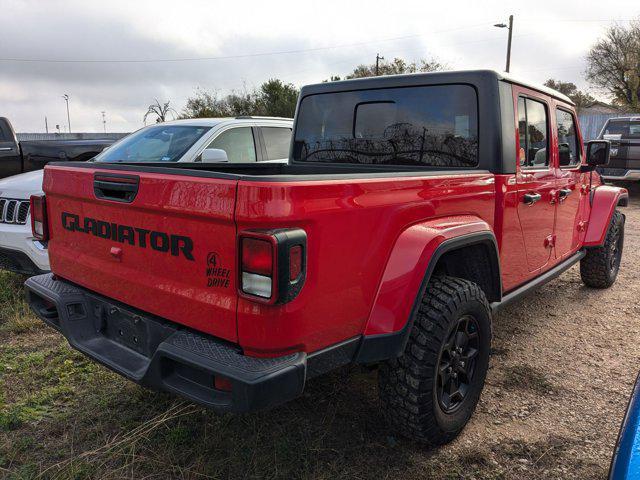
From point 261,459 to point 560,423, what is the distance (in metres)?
1.69

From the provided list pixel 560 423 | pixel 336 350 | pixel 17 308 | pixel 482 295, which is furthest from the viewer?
pixel 17 308

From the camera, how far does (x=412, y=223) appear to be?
91.1 inches

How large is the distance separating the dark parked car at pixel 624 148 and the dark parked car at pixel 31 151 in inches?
434

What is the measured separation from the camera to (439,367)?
252 cm

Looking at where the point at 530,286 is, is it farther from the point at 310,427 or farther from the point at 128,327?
the point at 128,327

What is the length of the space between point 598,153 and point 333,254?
3571 millimetres

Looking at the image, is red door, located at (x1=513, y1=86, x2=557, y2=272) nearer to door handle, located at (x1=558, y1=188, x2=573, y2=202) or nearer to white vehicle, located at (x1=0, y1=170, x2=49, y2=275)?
door handle, located at (x1=558, y1=188, x2=573, y2=202)

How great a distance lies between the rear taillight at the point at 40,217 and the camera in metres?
2.84

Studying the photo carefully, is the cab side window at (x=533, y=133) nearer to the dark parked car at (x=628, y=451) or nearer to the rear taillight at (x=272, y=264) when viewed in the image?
the dark parked car at (x=628, y=451)

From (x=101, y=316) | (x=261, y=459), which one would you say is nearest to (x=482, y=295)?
(x=261, y=459)

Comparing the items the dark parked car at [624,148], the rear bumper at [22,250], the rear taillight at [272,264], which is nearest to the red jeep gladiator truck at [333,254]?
the rear taillight at [272,264]

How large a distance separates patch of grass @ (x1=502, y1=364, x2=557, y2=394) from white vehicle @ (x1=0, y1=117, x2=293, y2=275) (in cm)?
300

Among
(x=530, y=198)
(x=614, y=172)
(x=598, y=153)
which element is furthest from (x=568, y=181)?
(x=614, y=172)

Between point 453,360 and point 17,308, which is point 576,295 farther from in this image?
point 17,308
